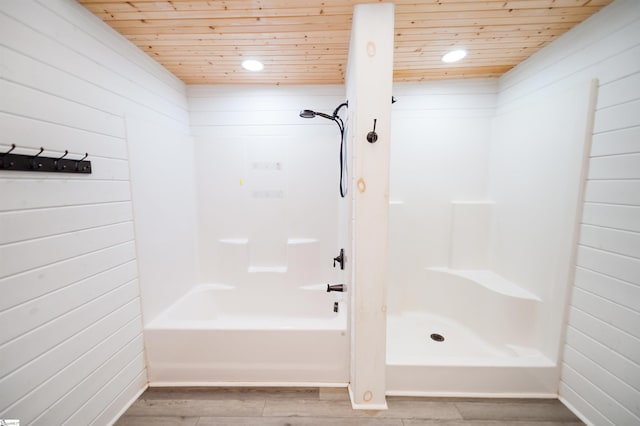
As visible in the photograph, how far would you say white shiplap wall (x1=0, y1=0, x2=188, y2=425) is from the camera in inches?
38.1

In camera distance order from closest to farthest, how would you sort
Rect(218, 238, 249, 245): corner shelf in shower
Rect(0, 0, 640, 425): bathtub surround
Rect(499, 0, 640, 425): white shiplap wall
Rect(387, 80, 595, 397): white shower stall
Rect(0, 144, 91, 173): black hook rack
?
Rect(0, 144, 91, 173): black hook rack → Rect(0, 0, 640, 425): bathtub surround → Rect(499, 0, 640, 425): white shiplap wall → Rect(387, 80, 595, 397): white shower stall → Rect(218, 238, 249, 245): corner shelf in shower

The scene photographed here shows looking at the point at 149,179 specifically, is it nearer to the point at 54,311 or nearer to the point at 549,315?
the point at 54,311

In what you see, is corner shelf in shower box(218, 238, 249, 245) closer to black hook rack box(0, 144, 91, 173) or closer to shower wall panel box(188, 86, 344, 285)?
shower wall panel box(188, 86, 344, 285)

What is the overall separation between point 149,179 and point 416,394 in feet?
7.99

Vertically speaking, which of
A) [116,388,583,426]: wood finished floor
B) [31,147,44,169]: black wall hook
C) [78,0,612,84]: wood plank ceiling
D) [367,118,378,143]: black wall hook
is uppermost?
[78,0,612,84]: wood plank ceiling

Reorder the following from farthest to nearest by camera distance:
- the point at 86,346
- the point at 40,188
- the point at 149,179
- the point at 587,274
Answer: the point at 149,179 → the point at 587,274 → the point at 86,346 → the point at 40,188

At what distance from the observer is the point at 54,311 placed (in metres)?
1.11

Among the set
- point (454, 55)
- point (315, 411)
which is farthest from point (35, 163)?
point (454, 55)

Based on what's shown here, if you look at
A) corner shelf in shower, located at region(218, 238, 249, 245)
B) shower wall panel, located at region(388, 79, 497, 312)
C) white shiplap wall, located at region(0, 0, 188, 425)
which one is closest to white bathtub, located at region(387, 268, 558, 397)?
shower wall panel, located at region(388, 79, 497, 312)

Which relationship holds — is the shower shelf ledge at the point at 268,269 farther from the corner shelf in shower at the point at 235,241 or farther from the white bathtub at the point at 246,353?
the white bathtub at the point at 246,353

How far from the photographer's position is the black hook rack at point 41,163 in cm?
93

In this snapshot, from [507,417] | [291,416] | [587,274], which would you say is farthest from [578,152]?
[291,416]

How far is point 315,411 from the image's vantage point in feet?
4.82

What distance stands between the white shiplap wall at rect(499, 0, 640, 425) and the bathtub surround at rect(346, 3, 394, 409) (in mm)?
1192
